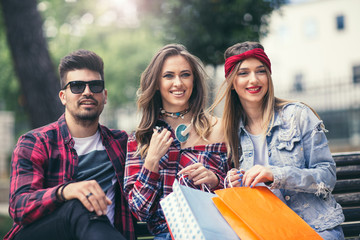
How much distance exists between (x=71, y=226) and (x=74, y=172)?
62cm

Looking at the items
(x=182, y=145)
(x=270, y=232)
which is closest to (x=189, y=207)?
(x=270, y=232)

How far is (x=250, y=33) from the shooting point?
23.8 feet

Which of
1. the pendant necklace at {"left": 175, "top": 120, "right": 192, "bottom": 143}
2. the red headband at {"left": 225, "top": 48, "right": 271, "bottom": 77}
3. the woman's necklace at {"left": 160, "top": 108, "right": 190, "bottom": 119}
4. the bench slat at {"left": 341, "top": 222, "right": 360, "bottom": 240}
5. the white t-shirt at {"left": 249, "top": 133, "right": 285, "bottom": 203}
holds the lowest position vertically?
the bench slat at {"left": 341, "top": 222, "right": 360, "bottom": 240}

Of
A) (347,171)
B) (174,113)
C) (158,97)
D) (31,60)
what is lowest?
(347,171)

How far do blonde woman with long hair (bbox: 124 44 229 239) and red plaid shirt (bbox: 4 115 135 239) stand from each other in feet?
0.54

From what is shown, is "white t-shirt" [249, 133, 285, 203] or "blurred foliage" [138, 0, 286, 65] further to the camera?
"blurred foliage" [138, 0, 286, 65]

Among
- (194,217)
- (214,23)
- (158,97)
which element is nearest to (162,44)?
(214,23)

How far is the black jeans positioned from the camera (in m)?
2.28

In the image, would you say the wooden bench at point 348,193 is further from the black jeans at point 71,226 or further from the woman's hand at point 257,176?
the woman's hand at point 257,176

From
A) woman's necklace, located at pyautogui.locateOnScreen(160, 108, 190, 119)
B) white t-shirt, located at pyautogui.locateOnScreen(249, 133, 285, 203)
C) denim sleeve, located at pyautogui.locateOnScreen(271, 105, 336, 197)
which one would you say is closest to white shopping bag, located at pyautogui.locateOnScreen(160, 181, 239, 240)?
denim sleeve, located at pyautogui.locateOnScreen(271, 105, 336, 197)

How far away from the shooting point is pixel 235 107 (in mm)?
3186

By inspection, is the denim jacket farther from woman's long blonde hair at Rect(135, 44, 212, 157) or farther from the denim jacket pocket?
woman's long blonde hair at Rect(135, 44, 212, 157)

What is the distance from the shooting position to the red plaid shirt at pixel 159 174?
2750mm

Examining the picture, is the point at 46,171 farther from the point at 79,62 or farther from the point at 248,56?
the point at 248,56
